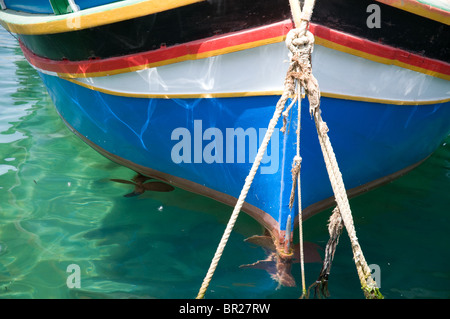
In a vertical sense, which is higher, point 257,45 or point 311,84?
point 257,45

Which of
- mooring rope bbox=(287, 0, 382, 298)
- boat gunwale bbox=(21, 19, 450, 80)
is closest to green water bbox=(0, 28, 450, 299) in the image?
mooring rope bbox=(287, 0, 382, 298)

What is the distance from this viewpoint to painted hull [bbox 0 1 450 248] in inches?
88.5

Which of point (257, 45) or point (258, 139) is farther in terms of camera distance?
point (258, 139)

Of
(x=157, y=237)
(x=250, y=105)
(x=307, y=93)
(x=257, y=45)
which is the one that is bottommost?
(x=157, y=237)

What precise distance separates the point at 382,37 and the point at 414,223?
1547 mm

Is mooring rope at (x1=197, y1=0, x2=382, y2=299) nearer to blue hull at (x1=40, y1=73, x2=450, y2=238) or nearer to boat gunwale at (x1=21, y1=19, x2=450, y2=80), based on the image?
boat gunwale at (x1=21, y1=19, x2=450, y2=80)

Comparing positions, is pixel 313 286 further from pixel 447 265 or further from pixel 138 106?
pixel 138 106

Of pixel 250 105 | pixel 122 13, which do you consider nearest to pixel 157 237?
pixel 250 105

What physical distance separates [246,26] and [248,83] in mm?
310

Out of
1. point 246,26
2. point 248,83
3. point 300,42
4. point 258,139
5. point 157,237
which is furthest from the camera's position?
point 157,237

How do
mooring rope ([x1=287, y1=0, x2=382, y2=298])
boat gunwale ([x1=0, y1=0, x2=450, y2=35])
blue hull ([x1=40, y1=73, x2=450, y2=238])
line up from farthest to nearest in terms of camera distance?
blue hull ([x1=40, y1=73, x2=450, y2=238]) < boat gunwale ([x1=0, y1=0, x2=450, y2=35]) < mooring rope ([x1=287, y1=0, x2=382, y2=298])

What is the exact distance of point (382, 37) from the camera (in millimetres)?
2248

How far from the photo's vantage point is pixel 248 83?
7.56ft

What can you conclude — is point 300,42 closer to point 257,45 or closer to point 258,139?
point 257,45
